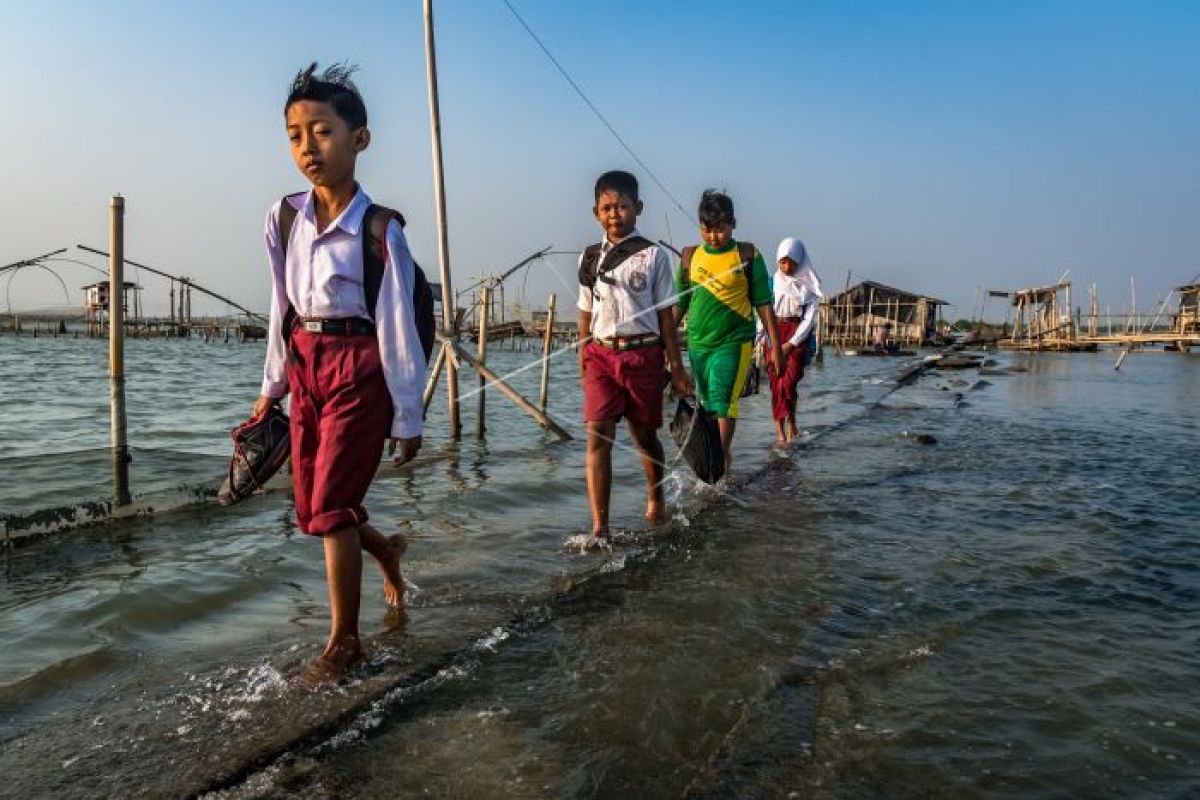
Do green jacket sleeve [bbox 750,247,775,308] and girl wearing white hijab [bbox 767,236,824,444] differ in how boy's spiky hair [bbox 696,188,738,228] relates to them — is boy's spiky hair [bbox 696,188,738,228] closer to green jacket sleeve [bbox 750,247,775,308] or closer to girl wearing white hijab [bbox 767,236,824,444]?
green jacket sleeve [bbox 750,247,775,308]

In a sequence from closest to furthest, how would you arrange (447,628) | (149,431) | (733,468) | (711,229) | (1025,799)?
(1025,799) < (447,628) < (711,229) < (733,468) < (149,431)

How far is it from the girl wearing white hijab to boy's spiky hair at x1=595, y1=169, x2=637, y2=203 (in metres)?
4.07

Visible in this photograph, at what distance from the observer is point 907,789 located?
1.97 meters

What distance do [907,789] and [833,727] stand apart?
1.05 feet

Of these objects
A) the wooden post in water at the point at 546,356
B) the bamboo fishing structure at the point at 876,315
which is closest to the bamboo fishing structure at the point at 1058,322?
the bamboo fishing structure at the point at 876,315

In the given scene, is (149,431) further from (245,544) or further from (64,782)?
(64,782)

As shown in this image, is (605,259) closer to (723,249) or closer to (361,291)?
(723,249)

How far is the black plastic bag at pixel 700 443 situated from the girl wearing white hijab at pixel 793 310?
3.02 metres

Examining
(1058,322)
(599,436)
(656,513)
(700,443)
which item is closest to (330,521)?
(599,436)

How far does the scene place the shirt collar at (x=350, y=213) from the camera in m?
2.66

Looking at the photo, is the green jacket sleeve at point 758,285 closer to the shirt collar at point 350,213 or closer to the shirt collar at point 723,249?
the shirt collar at point 723,249

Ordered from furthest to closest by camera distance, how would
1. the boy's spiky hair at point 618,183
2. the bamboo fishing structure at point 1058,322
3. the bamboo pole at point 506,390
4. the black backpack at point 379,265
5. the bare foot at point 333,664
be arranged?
the bamboo fishing structure at point 1058,322
the bamboo pole at point 506,390
the boy's spiky hair at point 618,183
the black backpack at point 379,265
the bare foot at point 333,664

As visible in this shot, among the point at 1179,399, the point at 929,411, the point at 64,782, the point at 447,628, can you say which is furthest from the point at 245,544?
the point at 1179,399

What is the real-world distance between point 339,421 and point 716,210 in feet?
11.7
